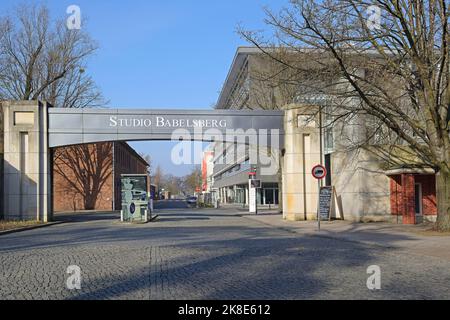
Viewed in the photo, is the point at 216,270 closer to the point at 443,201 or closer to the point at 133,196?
the point at 443,201

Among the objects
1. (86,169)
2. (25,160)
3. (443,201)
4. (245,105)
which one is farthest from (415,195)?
(86,169)

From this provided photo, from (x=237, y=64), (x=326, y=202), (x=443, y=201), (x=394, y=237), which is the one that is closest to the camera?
(x=394, y=237)

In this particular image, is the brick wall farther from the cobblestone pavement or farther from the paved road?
the paved road

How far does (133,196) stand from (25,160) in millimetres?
6162

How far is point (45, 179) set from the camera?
29.8 metres

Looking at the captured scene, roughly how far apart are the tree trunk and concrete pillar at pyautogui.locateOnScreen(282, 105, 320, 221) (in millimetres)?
10494

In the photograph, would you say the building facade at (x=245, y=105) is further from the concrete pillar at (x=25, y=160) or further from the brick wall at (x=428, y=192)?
the concrete pillar at (x=25, y=160)

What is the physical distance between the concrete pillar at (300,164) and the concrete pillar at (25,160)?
43.8 ft

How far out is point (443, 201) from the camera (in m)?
19.5

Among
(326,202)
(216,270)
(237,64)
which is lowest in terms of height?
(216,270)

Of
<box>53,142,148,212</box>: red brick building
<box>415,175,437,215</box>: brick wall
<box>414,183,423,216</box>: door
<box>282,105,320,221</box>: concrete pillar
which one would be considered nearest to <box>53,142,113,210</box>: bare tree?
<box>53,142,148,212</box>: red brick building

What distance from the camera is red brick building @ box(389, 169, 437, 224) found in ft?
82.2

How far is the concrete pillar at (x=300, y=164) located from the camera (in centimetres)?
2977

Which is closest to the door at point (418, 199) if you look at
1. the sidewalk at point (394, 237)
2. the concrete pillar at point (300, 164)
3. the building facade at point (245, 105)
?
the sidewalk at point (394, 237)
